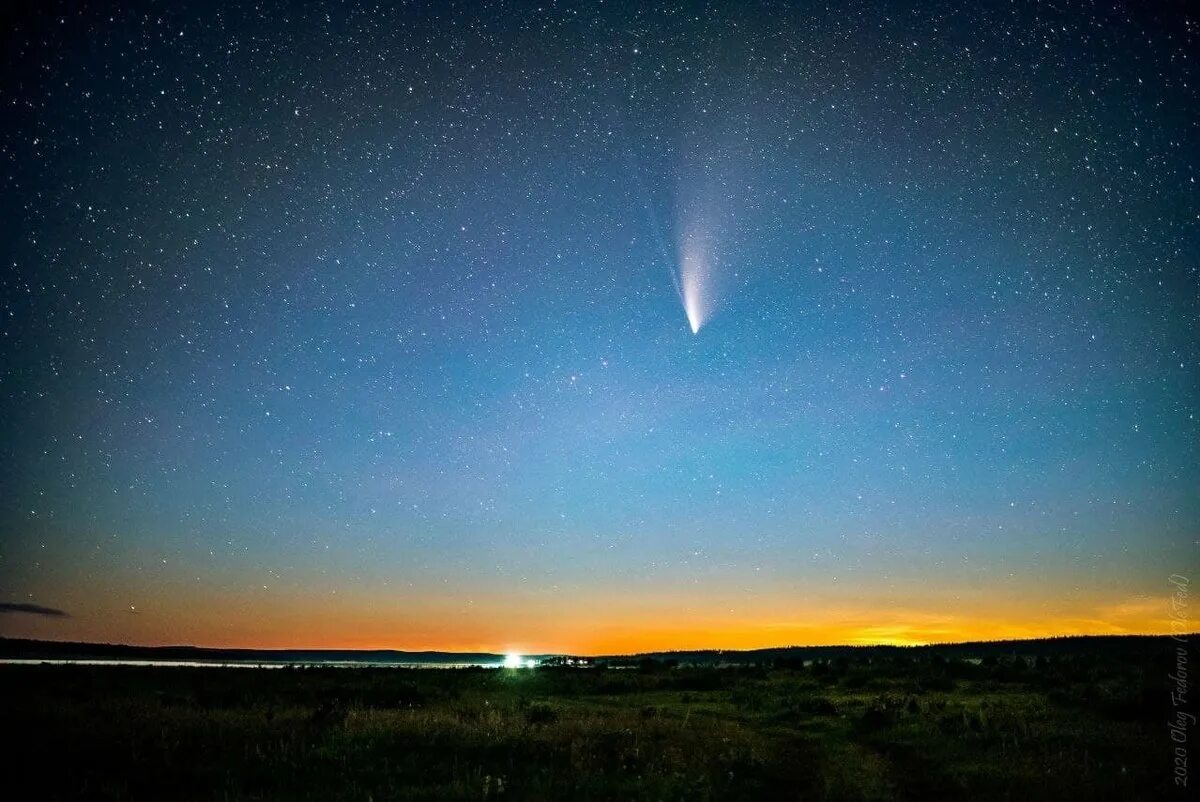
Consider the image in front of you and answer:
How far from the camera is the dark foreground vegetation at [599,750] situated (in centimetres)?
1088

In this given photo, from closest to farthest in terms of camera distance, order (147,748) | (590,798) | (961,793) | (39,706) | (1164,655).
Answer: (590,798)
(961,793)
(147,748)
(39,706)
(1164,655)

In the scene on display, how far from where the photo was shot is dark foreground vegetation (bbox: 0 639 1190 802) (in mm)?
10883

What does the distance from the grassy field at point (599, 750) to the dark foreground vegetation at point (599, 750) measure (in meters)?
0.06

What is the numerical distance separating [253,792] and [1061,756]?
1469 centimetres

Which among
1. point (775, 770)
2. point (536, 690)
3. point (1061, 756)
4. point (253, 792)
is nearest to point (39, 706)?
point (253, 792)

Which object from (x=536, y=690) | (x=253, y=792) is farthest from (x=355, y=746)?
(x=536, y=690)

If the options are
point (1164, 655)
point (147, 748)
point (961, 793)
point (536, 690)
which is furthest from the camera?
point (1164, 655)

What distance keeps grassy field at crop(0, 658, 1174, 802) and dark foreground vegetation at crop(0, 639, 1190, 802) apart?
6 cm

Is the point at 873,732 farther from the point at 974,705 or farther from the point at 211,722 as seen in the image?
the point at 211,722

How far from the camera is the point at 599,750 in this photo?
13844 mm

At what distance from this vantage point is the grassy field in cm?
1089

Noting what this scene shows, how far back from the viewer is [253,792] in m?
10.5

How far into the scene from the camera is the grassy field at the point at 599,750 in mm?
10891

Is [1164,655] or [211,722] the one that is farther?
[1164,655]
